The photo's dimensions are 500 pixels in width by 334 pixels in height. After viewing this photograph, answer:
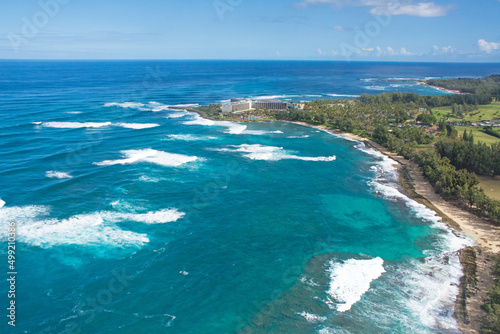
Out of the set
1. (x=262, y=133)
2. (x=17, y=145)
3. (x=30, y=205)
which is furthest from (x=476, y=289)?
(x=17, y=145)

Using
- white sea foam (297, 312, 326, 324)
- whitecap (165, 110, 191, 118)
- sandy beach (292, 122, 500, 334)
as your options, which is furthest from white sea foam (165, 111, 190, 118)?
white sea foam (297, 312, 326, 324)

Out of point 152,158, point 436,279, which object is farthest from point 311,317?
point 152,158

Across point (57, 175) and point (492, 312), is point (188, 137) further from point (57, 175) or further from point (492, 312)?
point (492, 312)

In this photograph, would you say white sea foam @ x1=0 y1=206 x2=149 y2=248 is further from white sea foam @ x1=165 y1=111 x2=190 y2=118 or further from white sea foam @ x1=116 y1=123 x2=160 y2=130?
white sea foam @ x1=165 y1=111 x2=190 y2=118

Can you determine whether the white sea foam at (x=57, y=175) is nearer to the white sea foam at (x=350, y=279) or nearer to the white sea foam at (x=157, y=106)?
the white sea foam at (x=350, y=279)

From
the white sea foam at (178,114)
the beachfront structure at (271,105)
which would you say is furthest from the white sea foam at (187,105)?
the beachfront structure at (271,105)

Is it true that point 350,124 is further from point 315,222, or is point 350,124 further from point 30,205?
point 30,205
